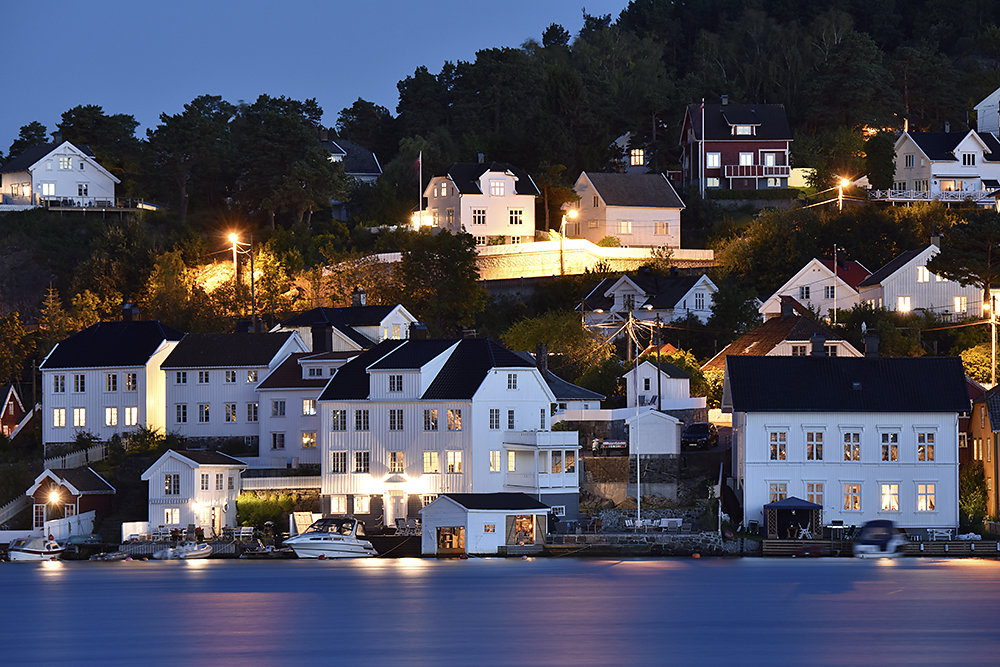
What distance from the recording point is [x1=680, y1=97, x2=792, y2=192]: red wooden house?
122 m

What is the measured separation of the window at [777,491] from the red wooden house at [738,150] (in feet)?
185

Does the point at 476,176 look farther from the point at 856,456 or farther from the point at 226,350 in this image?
the point at 856,456

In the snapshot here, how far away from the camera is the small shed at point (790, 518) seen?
67000mm

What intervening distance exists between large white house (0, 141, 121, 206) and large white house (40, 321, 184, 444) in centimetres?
3691

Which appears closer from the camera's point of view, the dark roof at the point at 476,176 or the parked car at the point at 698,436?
the parked car at the point at 698,436

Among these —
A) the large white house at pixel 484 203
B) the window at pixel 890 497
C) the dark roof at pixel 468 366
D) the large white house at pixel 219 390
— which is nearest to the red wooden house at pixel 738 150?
the large white house at pixel 484 203

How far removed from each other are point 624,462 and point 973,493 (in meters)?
13.6

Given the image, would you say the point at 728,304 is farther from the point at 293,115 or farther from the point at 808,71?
the point at 808,71

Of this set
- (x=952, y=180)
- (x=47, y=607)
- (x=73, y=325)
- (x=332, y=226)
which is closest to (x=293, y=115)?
(x=332, y=226)

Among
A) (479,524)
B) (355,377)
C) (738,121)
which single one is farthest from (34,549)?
(738,121)

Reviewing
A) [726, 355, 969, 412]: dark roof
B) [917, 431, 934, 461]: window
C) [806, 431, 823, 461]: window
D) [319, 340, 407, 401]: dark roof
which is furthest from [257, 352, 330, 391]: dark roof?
[917, 431, 934, 461]: window

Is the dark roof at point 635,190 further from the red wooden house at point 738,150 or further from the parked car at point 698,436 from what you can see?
the parked car at point 698,436

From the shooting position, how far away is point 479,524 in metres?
67.0

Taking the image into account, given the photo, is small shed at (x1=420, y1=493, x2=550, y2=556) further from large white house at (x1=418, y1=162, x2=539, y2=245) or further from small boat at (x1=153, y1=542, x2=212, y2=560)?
large white house at (x1=418, y1=162, x2=539, y2=245)
